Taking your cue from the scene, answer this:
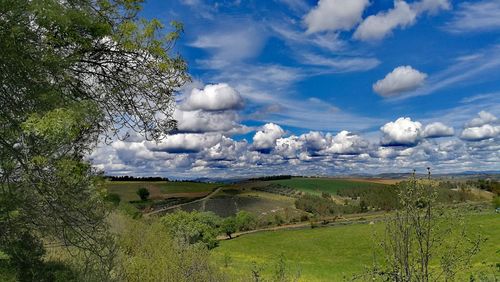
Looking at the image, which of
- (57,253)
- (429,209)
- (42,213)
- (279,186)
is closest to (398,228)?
(429,209)

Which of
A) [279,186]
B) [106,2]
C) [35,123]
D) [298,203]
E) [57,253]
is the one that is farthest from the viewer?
[279,186]

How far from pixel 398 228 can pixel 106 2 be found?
25.8 ft

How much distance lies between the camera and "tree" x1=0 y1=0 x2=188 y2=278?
718 cm

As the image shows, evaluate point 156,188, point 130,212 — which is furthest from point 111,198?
point 156,188

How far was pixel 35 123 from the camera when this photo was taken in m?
6.56

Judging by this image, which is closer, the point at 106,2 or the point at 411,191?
the point at 411,191

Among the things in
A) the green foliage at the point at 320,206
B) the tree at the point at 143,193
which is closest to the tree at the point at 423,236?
the tree at the point at 143,193

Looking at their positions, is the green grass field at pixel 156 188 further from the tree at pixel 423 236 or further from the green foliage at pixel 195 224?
the tree at pixel 423 236

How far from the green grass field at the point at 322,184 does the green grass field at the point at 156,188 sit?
33567 mm

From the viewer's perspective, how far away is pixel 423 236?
7.50 m

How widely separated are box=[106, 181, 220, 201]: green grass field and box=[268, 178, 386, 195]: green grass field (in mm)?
33567

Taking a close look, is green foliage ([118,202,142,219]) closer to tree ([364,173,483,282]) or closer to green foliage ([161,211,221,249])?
green foliage ([161,211,221,249])

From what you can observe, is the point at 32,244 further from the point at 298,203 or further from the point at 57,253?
the point at 298,203

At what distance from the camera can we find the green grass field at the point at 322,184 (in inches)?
5953
